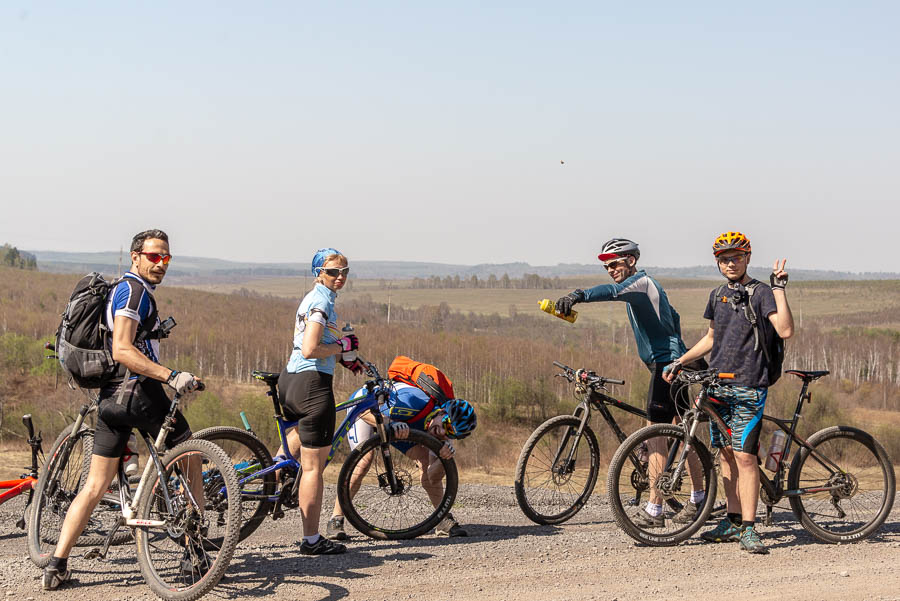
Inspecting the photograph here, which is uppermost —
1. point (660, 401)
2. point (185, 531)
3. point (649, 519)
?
point (660, 401)

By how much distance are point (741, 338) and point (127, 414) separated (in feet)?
13.9

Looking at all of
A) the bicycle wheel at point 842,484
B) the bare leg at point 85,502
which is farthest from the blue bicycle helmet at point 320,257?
the bicycle wheel at point 842,484

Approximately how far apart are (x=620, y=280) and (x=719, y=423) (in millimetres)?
1393

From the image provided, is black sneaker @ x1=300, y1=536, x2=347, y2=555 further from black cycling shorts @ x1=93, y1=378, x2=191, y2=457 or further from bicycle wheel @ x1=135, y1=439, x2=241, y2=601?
black cycling shorts @ x1=93, y1=378, x2=191, y2=457

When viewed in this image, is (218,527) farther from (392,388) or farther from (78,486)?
(392,388)

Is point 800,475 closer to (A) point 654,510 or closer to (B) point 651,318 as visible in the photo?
(A) point 654,510

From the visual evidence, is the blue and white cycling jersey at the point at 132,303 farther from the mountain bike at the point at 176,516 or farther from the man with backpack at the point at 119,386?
the mountain bike at the point at 176,516

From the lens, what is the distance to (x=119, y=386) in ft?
17.3

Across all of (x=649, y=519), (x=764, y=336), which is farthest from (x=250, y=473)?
(x=764, y=336)

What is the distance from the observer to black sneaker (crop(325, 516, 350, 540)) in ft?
21.8

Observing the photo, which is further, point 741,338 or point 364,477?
point 364,477

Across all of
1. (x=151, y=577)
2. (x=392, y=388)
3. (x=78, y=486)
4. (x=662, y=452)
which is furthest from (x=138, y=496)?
(x=662, y=452)

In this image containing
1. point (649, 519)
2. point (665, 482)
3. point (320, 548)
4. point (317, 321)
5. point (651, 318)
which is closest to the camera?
point (317, 321)

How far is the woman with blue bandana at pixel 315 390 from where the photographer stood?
603 centimetres
